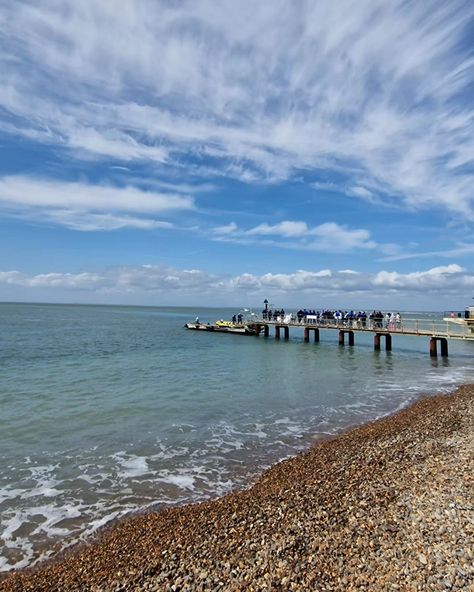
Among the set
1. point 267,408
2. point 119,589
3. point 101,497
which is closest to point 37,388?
point 267,408

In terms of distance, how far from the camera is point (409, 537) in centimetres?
588

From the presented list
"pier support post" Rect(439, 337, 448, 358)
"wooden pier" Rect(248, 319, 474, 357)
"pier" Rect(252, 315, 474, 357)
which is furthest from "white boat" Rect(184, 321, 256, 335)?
"pier support post" Rect(439, 337, 448, 358)

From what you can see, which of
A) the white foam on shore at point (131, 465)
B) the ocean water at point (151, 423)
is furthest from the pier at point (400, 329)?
the white foam on shore at point (131, 465)

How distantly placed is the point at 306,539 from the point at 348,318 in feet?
123

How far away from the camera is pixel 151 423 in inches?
563

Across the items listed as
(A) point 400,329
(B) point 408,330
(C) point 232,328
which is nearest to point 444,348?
(B) point 408,330

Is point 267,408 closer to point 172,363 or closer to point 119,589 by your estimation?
→ point 119,589

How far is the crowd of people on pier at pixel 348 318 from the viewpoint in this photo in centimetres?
3718

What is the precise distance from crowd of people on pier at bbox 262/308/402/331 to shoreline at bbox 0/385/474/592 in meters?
27.9

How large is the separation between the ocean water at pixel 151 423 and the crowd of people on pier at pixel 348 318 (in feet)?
22.2

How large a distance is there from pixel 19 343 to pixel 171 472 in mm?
35566

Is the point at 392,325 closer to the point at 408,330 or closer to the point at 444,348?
the point at 408,330

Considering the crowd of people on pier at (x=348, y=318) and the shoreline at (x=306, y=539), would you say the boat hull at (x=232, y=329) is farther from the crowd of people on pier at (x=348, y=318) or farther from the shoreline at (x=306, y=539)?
the shoreline at (x=306, y=539)

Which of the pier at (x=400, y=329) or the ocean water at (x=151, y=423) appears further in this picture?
the pier at (x=400, y=329)
